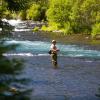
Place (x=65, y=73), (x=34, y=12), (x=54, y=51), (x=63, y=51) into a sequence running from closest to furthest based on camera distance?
(x=65, y=73) → (x=54, y=51) → (x=63, y=51) → (x=34, y=12)

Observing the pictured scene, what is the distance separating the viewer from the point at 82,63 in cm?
3253

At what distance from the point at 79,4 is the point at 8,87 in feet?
204

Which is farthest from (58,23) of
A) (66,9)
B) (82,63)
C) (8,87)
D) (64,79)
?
(8,87)

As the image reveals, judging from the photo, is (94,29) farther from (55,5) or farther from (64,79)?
(64,79)

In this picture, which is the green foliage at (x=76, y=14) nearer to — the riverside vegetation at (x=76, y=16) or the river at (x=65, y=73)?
the riverside vegetation at (x=76, y=16)

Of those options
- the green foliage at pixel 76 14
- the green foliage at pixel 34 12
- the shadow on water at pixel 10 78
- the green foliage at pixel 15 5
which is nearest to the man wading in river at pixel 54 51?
the green foliage at pixel 15 5

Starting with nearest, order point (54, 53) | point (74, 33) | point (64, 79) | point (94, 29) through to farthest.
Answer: point (64, 79)
point (54, 53)
point (94, 29)
point (74, 33)

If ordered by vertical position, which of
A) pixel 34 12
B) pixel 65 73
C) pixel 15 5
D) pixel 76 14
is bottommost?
pixel 65 73

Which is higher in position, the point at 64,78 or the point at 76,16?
the point at 76,16

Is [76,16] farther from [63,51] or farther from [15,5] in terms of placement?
[15,5]

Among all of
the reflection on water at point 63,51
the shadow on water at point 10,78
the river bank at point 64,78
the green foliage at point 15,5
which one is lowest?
the reflection on water at point 63,51

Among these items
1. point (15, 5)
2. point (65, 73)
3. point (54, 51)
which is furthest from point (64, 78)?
point (15, 5)

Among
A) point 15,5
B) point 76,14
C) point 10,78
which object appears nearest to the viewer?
point 10,78

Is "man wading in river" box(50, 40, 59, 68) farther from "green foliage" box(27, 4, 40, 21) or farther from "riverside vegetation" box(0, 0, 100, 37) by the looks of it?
"green foliage" box(27, 4, 40, 21)
